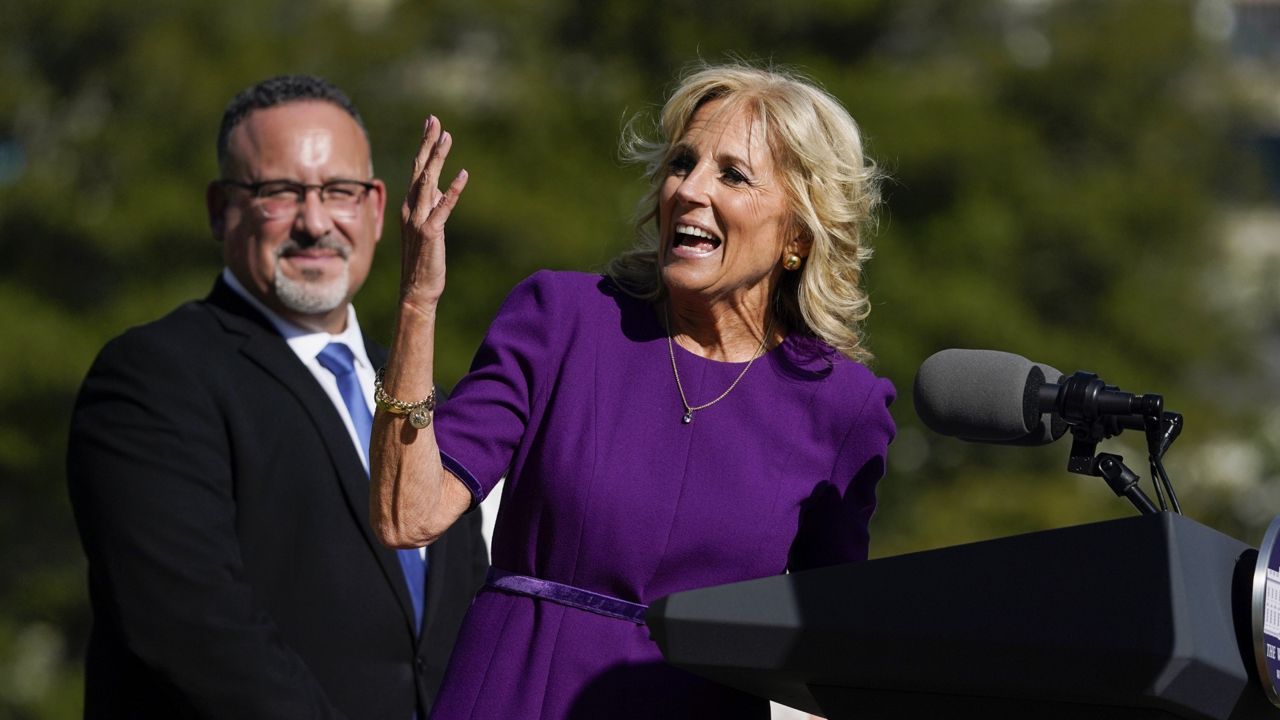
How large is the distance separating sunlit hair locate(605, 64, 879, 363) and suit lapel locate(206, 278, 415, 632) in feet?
3.03

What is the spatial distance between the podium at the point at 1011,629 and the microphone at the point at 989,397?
10.8 inches

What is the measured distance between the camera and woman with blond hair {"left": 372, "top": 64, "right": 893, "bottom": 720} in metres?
2.82

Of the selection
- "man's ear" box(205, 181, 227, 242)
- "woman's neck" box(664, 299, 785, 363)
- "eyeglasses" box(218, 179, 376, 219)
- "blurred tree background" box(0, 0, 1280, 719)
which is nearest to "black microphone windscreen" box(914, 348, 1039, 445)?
"woman's neck" box(664, 299, 785, 363)

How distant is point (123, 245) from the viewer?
704 inches

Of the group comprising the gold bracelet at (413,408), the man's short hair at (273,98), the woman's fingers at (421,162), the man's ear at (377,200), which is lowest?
the gold bracelet at (413,408)

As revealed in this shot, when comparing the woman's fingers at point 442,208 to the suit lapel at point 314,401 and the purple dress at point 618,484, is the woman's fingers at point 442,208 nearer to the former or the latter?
the purple dress at point 618,484

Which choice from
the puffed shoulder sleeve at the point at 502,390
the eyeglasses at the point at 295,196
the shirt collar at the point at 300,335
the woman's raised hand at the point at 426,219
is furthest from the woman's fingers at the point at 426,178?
the eyeglasses at the point at 295,196

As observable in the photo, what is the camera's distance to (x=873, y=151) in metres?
16.1

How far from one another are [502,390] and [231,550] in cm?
101

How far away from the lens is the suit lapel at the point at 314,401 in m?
3.86

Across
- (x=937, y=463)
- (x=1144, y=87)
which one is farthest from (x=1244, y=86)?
(x=937, y=463)

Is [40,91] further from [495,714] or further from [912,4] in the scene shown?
[495,714]

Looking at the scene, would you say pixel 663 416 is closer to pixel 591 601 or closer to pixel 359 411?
pixel 591 601

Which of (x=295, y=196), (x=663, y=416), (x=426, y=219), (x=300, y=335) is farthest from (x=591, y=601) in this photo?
(x=295, y=196)
